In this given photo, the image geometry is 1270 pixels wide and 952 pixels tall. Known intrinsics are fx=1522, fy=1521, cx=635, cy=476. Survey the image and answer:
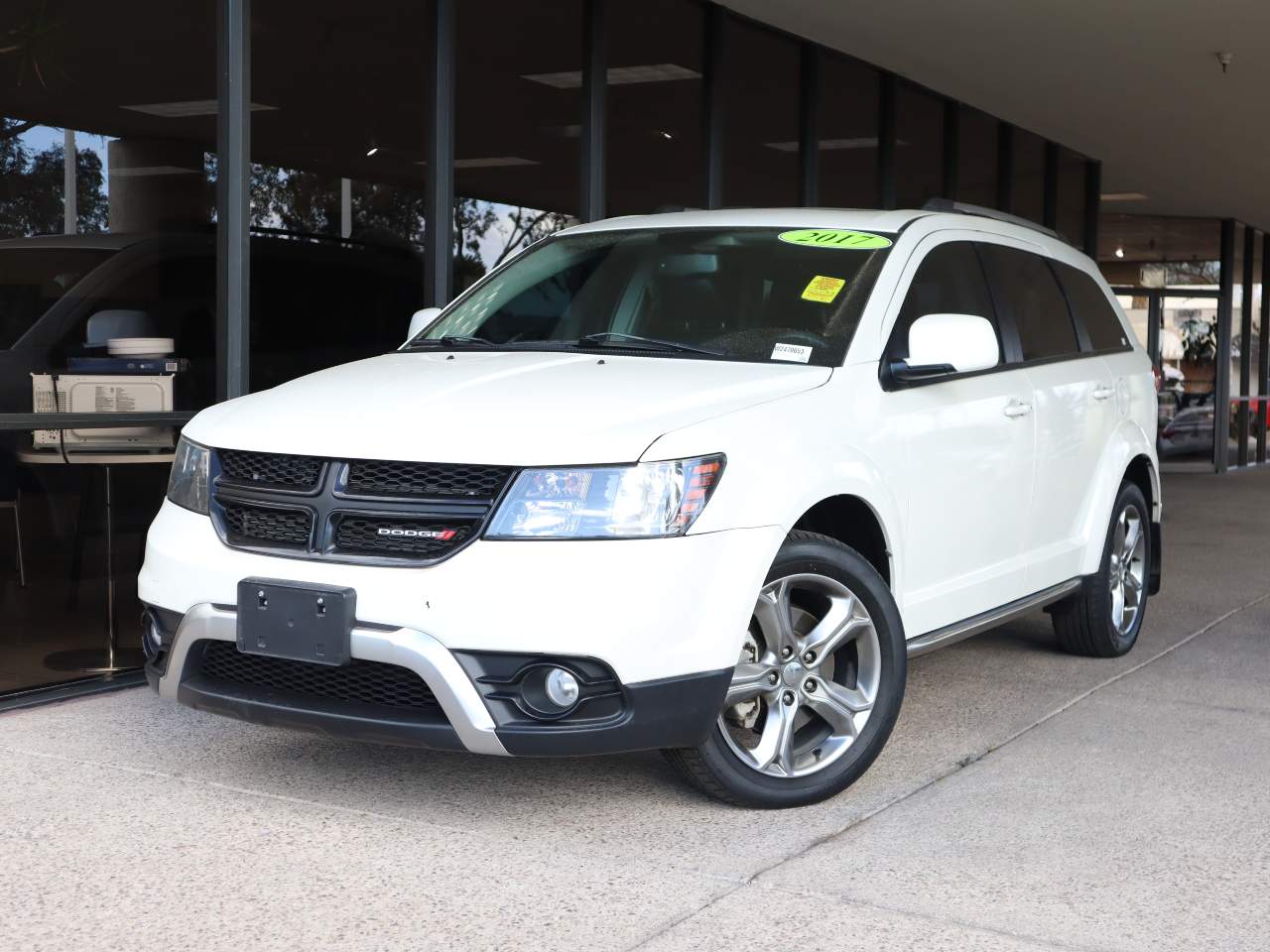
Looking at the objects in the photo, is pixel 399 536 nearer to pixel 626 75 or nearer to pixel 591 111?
pixel 591 111

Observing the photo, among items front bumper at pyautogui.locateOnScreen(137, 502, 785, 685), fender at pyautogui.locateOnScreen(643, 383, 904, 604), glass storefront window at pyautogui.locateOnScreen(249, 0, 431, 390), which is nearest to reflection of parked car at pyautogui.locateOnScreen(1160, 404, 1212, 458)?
glass storefront window at pyautogui.locateOnScreen(249, 0, 431, 390)

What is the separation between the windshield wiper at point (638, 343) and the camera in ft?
15.2

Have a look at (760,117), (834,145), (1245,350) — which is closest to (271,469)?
(760,117)

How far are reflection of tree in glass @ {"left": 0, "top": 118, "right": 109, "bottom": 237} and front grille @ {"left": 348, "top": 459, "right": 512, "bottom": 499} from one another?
7.57 ft

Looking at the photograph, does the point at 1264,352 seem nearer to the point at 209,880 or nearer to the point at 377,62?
the point at 377,62

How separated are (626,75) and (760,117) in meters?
1.60

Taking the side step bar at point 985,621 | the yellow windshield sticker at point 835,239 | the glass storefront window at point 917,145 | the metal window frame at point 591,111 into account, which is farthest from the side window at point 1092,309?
the glass storefront window at point 917,145

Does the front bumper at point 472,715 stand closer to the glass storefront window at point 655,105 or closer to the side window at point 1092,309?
the side window at point 1092,309

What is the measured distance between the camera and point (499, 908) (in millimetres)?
3402

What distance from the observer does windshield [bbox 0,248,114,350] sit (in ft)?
17.6

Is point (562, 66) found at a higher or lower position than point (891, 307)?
higher

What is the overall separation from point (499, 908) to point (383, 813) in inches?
31.4

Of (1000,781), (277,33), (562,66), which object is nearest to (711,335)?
(1000,781)

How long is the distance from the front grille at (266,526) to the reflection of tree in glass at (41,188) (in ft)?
6.48
